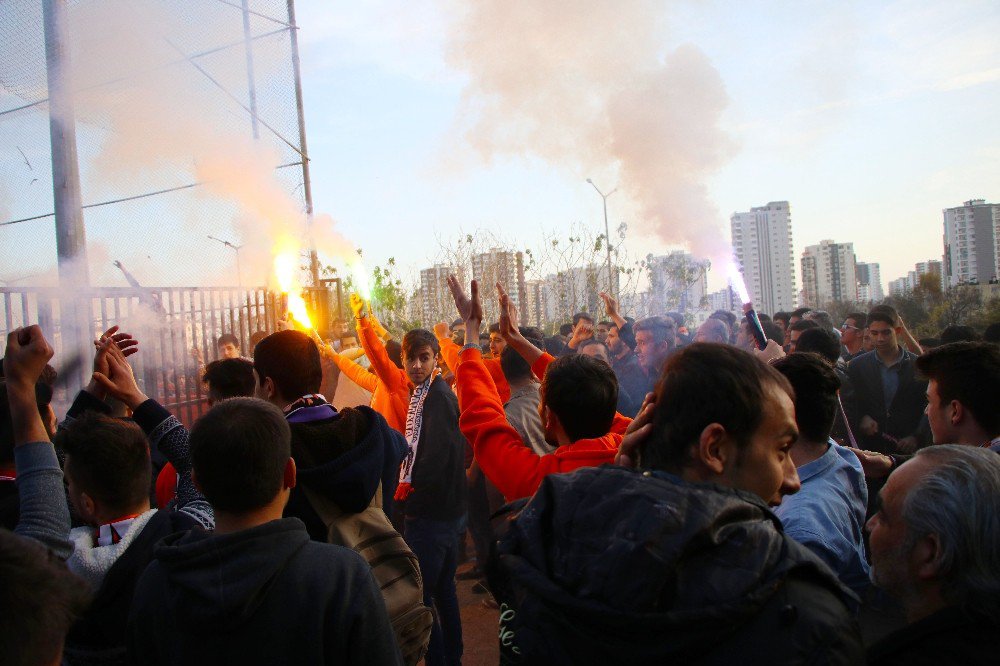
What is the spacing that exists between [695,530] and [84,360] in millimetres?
7175

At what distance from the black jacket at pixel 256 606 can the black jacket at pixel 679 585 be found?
770 millimetres

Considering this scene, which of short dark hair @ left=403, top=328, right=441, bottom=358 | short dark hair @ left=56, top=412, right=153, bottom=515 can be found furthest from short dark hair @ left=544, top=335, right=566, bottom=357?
short dark hair @ left=56, top=412, right=153, bottom=515

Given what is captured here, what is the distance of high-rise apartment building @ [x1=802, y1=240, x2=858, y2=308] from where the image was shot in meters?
59.7

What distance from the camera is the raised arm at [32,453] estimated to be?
2.33 m

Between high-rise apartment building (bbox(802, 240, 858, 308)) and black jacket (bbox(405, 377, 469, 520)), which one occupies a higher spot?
high-rise apartment building (bbox(802, 240, 858, 308))

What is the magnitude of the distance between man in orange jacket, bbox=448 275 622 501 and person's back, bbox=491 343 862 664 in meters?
1.25

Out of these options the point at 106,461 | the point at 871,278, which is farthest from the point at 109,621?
the point at 871,278

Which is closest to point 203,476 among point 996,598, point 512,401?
point 996,598

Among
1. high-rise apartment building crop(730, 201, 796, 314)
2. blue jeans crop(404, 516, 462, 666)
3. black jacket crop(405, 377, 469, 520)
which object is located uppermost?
high-rise apartment building crop(730, 201, 796, 314)

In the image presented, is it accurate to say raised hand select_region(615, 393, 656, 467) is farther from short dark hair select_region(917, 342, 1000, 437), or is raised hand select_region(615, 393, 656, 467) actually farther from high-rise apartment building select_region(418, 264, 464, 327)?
high-rise apartment building select_region(418, 264, 464, 327)

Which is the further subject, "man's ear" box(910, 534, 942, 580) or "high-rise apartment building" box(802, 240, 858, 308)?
"high-rise apartment building" box(802, 240, 858, 308)

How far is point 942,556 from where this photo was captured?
168cm

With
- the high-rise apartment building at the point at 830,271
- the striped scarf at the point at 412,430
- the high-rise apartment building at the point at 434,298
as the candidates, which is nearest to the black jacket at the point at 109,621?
the striped scarf at the point at 412,430

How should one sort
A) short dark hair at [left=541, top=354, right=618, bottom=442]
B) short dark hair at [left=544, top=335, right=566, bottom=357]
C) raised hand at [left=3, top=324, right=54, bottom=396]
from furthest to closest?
short dark hair at [left=544, top=335, right=566, bottom=357] < short dark hair at [left=541, top=354, right=618, bottom=442] < raised hand at [left=3, top=324, right=54, bottom=396]
